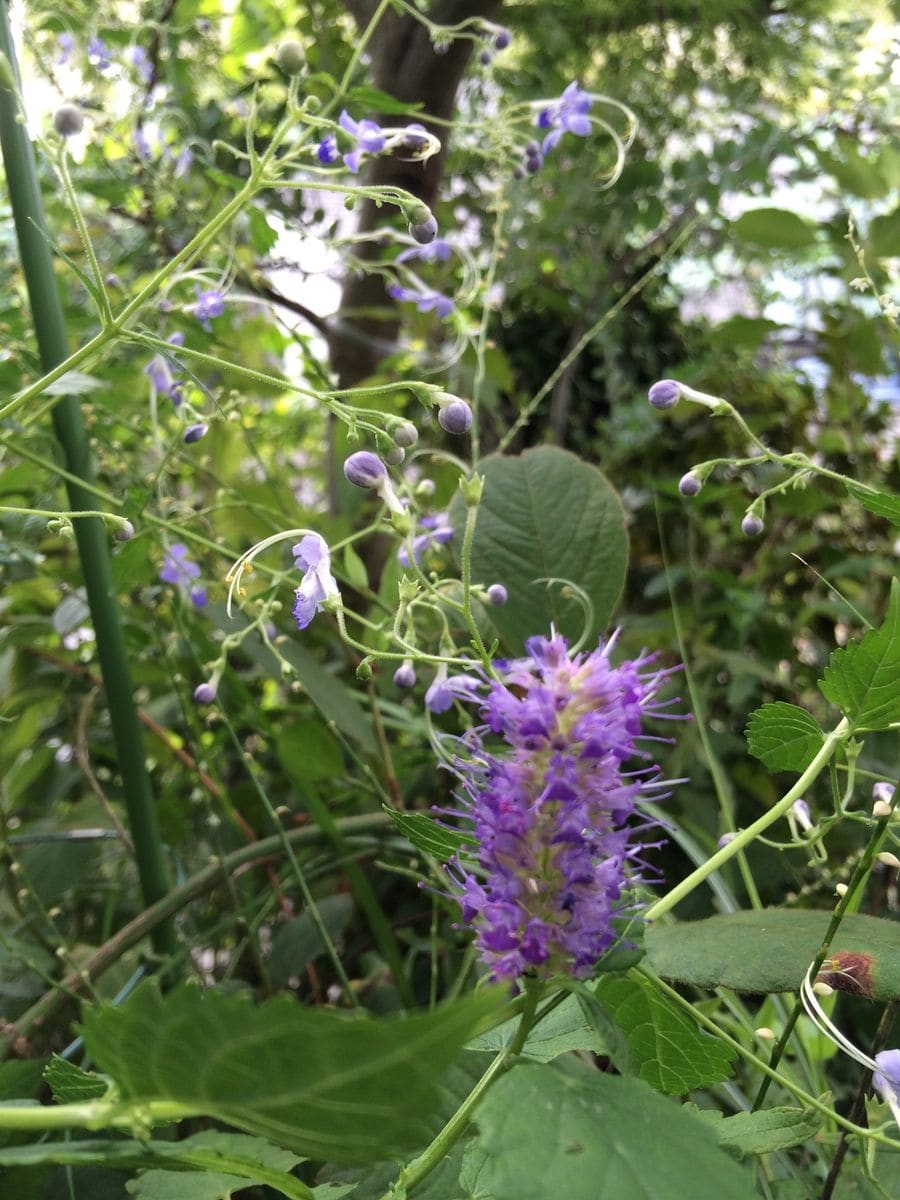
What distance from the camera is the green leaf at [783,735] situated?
33 cm

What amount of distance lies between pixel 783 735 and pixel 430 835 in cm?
12

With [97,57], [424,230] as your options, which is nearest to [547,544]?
[424,230]

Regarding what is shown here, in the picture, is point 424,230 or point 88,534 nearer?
point 424,230

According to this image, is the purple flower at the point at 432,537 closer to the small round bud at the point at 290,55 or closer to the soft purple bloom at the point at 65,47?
the small round bud at the point at 290,55

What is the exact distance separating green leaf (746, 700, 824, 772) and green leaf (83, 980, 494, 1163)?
17 cm

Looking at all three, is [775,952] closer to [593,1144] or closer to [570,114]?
[593,1144]

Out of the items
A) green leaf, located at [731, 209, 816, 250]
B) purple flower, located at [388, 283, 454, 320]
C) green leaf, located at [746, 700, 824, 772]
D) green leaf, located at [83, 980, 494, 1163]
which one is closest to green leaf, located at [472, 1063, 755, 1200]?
green leaf, located at [83, 980, 494, 1163]

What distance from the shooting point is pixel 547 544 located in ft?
1.65

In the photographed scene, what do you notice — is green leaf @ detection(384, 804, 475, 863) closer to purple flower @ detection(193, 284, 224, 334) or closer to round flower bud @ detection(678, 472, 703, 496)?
round flower bud @ detection(678, 472, 703, 496)

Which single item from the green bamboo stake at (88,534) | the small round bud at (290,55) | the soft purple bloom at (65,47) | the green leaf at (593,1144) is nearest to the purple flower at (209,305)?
the green bamboo stake at (88,534)

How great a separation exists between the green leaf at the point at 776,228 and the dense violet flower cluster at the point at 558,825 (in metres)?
0.72

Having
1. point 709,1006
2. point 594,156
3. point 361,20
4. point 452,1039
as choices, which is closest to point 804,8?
point 594,156

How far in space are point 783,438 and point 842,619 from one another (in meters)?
0.23

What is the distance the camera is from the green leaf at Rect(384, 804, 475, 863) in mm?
297
